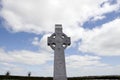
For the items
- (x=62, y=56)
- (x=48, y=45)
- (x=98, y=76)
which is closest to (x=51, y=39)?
(x=48, y=45)

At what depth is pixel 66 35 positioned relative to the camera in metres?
12.5

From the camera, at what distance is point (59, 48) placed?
470 inches

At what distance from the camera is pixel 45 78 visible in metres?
22.2

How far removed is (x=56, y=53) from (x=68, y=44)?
1088 millimetres

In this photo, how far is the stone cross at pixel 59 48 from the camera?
1136 cm

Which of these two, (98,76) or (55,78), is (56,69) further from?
(98,76)

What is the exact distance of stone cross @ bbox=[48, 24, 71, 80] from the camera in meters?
11.4

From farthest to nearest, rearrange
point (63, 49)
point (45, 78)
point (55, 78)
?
1. point (45, 78)
2. point (63, 49)
3. point (55, 78)

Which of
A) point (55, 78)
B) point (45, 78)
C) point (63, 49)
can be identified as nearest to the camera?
point (55, 78)

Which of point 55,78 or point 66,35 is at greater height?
point 66,35

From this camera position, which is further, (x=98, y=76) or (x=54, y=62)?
(x=98, y=76)

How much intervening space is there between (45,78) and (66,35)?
10.9 metres

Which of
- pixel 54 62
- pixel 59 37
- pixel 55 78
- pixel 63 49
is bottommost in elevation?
pixel 55 78

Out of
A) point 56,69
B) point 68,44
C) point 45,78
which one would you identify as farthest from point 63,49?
point 45,78
